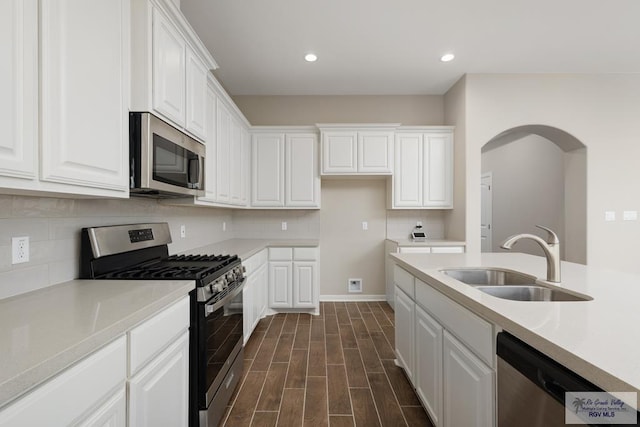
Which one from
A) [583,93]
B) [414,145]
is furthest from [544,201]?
[414,145]

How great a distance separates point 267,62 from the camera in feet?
11.3

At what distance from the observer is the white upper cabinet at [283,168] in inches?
158

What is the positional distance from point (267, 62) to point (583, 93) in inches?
157

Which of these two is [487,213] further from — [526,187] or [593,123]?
[593,123]

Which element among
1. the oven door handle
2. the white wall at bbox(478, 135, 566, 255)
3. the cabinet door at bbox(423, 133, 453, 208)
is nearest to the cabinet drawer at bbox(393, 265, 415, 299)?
the oven door handle

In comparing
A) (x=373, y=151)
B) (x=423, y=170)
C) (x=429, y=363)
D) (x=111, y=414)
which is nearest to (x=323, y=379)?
(x=429, y=363)

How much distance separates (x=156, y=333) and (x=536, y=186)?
5839mm

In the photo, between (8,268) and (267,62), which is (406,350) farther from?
(267,62)

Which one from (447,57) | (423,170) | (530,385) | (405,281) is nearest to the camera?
(530,385)

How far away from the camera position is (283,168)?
4.02 m

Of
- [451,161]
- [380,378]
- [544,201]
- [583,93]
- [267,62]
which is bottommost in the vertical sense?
[380,378]

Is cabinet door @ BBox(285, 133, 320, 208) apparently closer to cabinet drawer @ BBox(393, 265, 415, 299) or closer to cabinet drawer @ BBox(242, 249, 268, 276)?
cabinet drawer @ BBox(242, 249, 268, 276)

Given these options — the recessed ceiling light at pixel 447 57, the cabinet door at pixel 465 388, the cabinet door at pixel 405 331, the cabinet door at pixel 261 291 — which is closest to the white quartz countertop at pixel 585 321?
the cabinet door at pixel 465 388

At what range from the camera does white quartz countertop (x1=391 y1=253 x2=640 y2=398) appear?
0.68 meters
